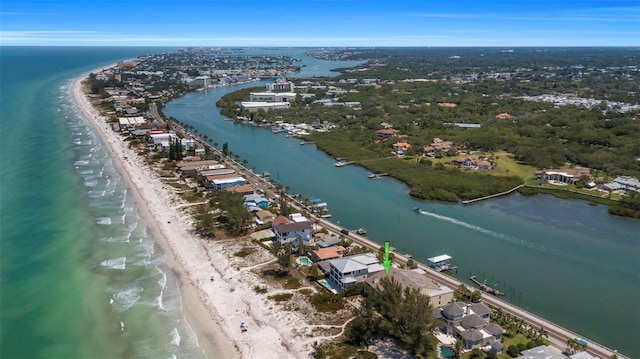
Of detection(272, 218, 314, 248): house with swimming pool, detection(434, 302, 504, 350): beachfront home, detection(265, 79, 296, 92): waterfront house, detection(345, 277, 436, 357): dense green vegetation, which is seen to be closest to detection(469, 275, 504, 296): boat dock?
detection(434, 302, 504, 350): beachfront home

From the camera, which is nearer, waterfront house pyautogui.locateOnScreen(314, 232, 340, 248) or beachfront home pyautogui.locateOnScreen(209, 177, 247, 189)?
waterfront house pyautogui.locateOnScreen(314, 232, 340, 248)

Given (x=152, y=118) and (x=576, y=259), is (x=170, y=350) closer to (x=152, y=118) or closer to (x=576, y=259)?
(x=576, y=259)

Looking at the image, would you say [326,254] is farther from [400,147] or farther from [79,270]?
[400,147]

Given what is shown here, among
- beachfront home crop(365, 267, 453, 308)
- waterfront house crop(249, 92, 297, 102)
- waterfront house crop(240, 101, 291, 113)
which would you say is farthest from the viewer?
waterfront house crop(249, 92, 297, 102)

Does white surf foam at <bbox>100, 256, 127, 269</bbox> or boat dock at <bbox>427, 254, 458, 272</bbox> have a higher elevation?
boat dock at <bbox>427, 254, 458, 272</bbox>

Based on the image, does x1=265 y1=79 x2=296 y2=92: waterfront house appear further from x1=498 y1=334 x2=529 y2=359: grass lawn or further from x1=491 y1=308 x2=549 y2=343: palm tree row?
x1=498 y1=334 x2=529 y2=359: grass lawn

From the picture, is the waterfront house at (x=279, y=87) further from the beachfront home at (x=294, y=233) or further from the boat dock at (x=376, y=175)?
the beachfront home at (x=294, y=233)
